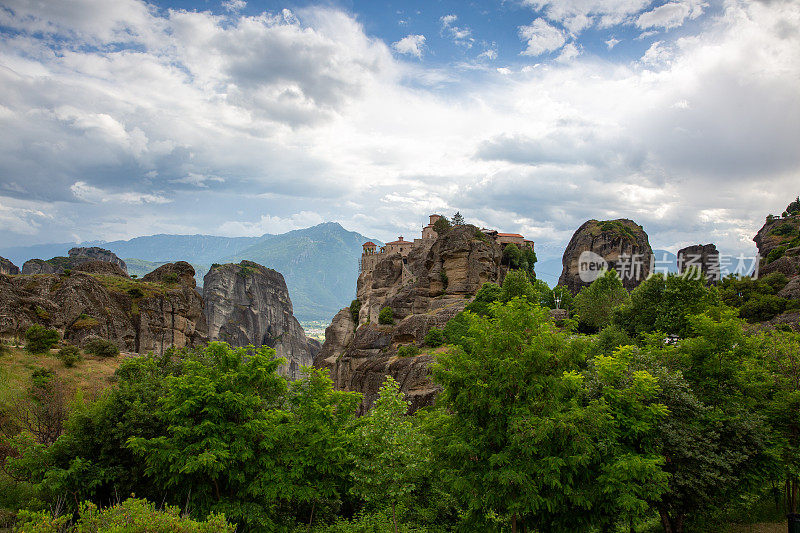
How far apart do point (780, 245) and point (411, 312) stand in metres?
84.0

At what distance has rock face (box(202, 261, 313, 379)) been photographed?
5615 inches

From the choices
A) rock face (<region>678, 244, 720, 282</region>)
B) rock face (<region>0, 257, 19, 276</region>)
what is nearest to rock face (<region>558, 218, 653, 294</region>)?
rock face (<region>678, 244, 720, 282</region>)

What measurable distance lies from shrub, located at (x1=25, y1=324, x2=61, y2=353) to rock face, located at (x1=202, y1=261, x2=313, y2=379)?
92731 millimetres

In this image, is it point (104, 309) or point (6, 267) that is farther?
point (6, 267)

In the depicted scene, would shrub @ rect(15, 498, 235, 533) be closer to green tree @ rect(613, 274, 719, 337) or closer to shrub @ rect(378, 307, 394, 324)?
green tree @ rect(613, 274, 719, 337)

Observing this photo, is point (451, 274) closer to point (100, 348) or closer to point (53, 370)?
point (100, 348)

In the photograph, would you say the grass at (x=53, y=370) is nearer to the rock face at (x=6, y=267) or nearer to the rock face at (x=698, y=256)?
the rock face at (x=6, y=267)

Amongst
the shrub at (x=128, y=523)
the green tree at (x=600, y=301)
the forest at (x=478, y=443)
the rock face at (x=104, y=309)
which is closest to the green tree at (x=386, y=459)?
the forest at (x=478, y=443)

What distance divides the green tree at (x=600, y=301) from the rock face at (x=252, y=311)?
95634 mm

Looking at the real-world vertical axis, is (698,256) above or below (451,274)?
above

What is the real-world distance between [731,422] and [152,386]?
30.1 metres

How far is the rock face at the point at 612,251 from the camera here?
121688 mm

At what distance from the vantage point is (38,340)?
45.5 m

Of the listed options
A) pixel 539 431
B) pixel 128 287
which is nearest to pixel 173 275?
pixel 128 287
